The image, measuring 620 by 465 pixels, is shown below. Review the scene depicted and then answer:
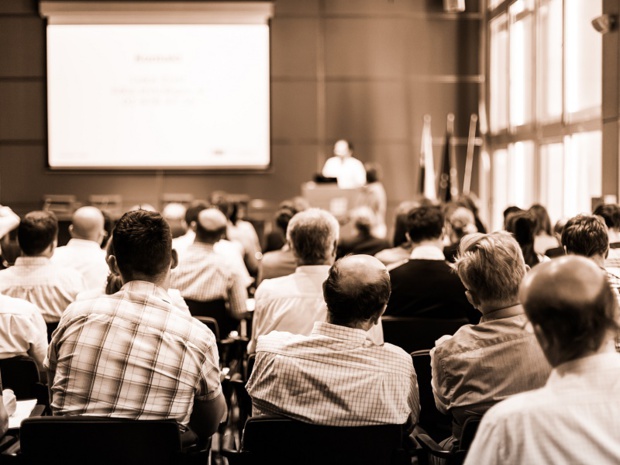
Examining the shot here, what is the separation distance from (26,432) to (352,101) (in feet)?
33.5

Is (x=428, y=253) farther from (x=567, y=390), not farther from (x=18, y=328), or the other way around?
(x=567, y=390)

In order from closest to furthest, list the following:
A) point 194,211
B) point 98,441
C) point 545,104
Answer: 1. point 98,441
2. point 194,211
3. point 545,104

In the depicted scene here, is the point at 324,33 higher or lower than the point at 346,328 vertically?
higher

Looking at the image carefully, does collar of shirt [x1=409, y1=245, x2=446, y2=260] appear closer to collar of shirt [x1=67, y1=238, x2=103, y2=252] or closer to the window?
collar of shirt [x1=67, y1=238, x2=103, y2=252]

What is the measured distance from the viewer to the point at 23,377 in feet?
10.5

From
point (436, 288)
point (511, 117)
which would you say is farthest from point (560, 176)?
point (436, 288)

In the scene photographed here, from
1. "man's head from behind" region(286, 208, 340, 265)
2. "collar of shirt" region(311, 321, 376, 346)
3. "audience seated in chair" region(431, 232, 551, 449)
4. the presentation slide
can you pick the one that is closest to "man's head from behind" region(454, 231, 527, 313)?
"audience seated in chair" region(431, 232, 551, 449)

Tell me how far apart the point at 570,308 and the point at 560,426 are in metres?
0.21

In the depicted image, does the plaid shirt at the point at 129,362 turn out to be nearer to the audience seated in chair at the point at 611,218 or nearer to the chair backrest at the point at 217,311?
the chair backrest at the point at 217,311

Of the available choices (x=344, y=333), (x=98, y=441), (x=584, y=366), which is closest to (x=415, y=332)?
(x=344, y=333)

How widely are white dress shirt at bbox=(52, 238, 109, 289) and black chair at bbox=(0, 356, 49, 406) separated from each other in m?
1.90

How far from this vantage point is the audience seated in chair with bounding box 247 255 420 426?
2.37m

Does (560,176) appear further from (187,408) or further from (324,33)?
(187,408)

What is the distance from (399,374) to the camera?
243 centimetres
